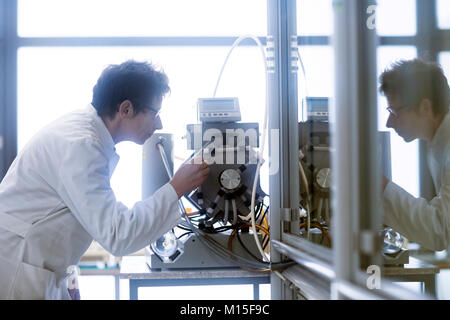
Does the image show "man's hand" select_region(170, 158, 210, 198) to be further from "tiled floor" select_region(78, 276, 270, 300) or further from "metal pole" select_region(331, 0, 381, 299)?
"metal pole" select_region(331, 0, 381, 299)

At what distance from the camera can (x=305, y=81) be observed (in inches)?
73.0

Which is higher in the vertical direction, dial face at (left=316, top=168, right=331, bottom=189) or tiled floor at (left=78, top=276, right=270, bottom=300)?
dial face at (left=316, top=168, right=331, bottom=189)

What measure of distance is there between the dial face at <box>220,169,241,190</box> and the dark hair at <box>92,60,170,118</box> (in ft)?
1.26

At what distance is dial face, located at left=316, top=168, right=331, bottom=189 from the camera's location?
5.20 feet

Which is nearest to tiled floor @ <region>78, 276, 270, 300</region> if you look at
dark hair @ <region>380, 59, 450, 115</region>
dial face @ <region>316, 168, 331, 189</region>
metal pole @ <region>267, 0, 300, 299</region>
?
metal pole @ <region>267, 0, 300, 299</region>

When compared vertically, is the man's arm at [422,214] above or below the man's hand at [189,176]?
below

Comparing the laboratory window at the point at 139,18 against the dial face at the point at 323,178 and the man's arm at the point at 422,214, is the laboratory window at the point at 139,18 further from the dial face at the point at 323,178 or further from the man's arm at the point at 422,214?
the man's arm at the point at 422,214

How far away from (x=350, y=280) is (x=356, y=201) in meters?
0.15

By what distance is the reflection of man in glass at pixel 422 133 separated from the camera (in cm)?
145

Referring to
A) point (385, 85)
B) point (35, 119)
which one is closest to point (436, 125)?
point (385, 85)

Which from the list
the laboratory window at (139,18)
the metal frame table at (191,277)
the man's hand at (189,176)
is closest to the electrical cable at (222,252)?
the metal frame table at (191,277)

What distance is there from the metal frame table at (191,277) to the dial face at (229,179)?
1.04 feet

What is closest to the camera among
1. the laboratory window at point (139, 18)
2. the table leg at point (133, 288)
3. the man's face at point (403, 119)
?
the man's face at point (403, 119)
